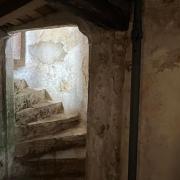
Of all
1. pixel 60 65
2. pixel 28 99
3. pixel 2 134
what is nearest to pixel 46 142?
pixel 2 134

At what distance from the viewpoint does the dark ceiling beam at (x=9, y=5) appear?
2016 mm

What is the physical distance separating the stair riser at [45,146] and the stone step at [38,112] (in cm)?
34

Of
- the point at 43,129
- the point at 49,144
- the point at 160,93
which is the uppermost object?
the point at 160,93

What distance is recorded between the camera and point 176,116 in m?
1.53

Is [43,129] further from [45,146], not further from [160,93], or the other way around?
[160,93]

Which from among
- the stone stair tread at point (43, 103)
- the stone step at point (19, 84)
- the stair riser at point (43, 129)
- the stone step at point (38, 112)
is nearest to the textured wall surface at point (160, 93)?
the stair riser at point (43, 129)

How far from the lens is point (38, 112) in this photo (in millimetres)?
4082

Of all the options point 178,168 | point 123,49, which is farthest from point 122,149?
point 123,49

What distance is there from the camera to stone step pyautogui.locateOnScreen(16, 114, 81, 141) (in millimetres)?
3748

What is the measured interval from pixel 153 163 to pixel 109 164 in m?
0.37

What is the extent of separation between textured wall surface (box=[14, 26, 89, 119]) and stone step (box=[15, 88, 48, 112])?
0.74 ft

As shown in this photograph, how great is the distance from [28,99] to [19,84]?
1.63 feet

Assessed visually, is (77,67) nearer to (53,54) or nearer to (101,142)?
(53,54)

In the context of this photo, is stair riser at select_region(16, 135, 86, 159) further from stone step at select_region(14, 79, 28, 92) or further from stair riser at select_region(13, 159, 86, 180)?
stone step at select_region(14, 79, 28, 92)
